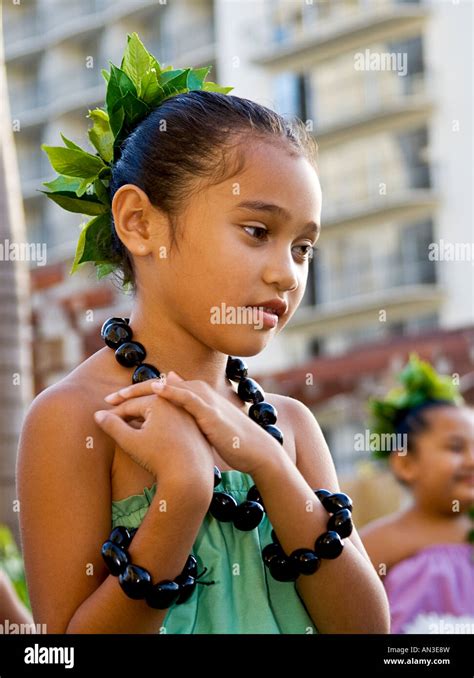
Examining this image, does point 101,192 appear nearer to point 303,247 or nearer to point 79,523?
point 303,247

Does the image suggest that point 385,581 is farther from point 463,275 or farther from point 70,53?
point 70,53

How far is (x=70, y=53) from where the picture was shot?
27.2m

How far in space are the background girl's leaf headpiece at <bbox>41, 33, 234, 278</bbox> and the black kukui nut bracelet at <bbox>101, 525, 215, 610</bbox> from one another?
52 cm

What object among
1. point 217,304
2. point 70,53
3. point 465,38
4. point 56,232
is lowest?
point 217,304

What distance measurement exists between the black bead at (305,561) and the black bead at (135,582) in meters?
0.21

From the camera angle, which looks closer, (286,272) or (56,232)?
(286,272)

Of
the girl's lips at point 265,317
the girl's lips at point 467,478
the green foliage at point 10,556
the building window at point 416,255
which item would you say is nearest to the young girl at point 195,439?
the girl's lips at point 265,317

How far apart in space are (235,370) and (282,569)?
32cm

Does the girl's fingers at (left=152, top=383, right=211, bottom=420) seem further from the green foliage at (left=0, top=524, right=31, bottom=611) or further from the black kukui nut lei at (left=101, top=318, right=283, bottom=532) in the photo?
the green foliage at (left=0, top=524, right=31, bottom=611)

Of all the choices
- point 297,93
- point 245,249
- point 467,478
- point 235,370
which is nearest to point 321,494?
point 235,370

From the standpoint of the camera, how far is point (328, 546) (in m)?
1.57

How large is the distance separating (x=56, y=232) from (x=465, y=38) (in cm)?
1031

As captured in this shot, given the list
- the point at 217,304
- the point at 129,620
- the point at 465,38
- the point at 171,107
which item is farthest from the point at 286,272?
the point at 465,38

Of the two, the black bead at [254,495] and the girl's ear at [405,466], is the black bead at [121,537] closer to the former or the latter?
the black bead at [254,495]
